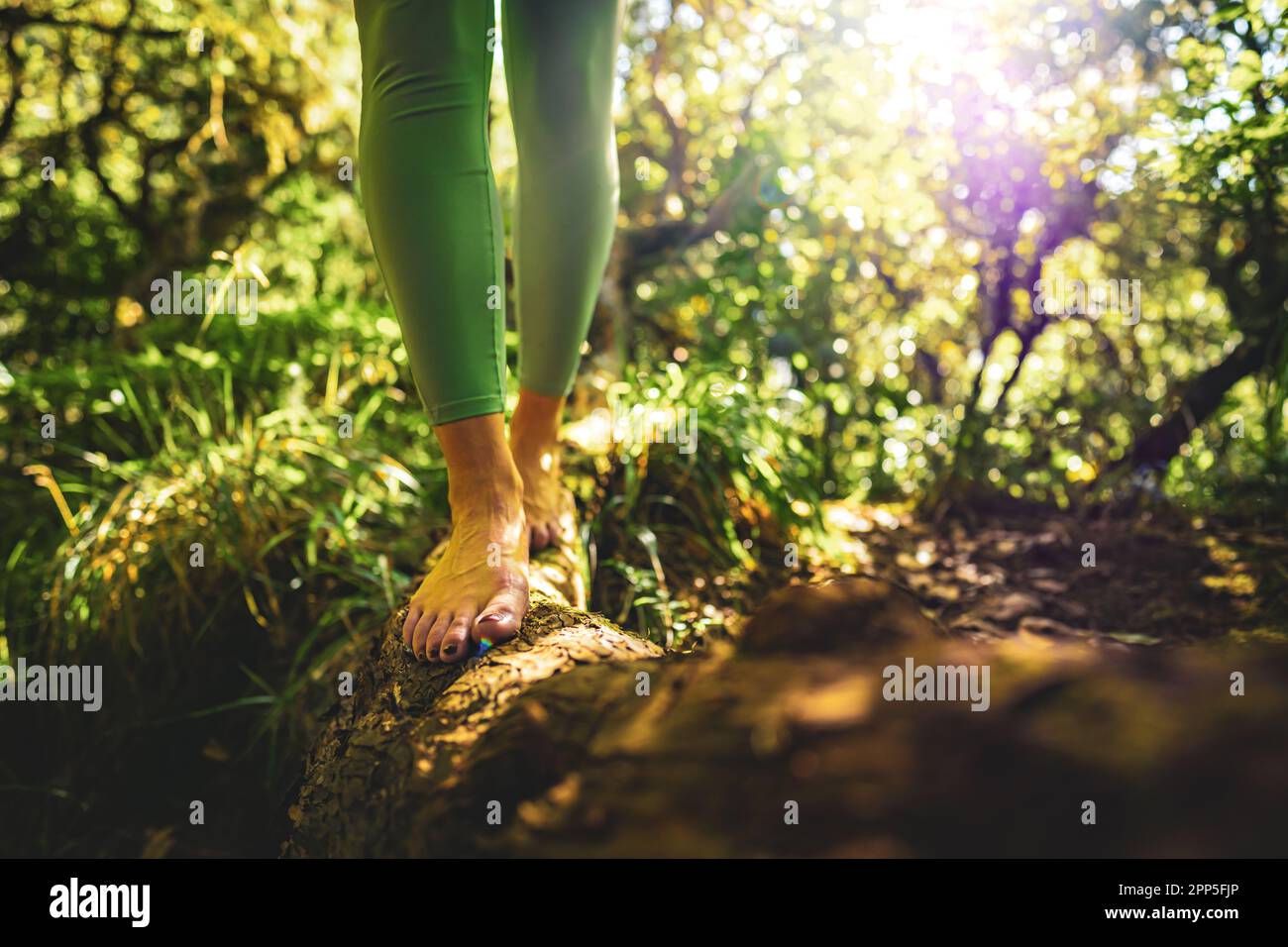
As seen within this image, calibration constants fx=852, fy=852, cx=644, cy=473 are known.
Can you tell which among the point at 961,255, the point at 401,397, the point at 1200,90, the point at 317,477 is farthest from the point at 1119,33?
the point at 317,477

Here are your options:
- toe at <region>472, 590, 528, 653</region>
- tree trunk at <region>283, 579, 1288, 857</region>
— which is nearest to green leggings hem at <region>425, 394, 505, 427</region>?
toe at <region>472, 590, 528, 653</region>

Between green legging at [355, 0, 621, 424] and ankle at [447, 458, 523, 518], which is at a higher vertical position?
green legging at [355, 0, 621, 424]

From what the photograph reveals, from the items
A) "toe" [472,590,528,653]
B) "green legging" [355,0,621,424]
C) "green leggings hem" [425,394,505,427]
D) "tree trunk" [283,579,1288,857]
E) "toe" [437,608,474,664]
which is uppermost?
"green legging" [355,0,621,424]

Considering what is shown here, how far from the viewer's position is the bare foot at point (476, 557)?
4.14 feet

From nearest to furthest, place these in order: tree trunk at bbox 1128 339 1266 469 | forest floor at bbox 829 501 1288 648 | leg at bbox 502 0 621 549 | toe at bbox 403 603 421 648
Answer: toe at bbox 403 603 421 648, leg at bbox 502 0 621 549, forest floor at bbox 829 501 1288 648, tree trunk at bbox 1128 339 1266 469

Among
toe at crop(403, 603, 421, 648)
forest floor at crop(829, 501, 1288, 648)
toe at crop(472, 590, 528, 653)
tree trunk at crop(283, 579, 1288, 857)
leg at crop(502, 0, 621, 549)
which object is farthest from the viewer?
forest floor at crop(829, 501, 1288, 648)

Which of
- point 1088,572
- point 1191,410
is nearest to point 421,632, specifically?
point 1088,572

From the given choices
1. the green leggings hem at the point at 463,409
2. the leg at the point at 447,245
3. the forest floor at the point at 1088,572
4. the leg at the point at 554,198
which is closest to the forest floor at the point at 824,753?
the leg at the point at 447,245

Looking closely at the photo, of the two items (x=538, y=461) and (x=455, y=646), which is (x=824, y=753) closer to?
(x=455, y=646)

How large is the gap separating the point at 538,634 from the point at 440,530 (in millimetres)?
1010

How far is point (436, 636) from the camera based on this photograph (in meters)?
1.25

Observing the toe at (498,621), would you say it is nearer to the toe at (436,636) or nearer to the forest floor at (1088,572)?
the toe at (436,636)

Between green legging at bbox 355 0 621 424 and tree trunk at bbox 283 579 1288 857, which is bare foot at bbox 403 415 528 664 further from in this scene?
Result: tree trunk at bbox 283 579 1288 857

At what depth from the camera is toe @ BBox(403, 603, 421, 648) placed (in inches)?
51.6
